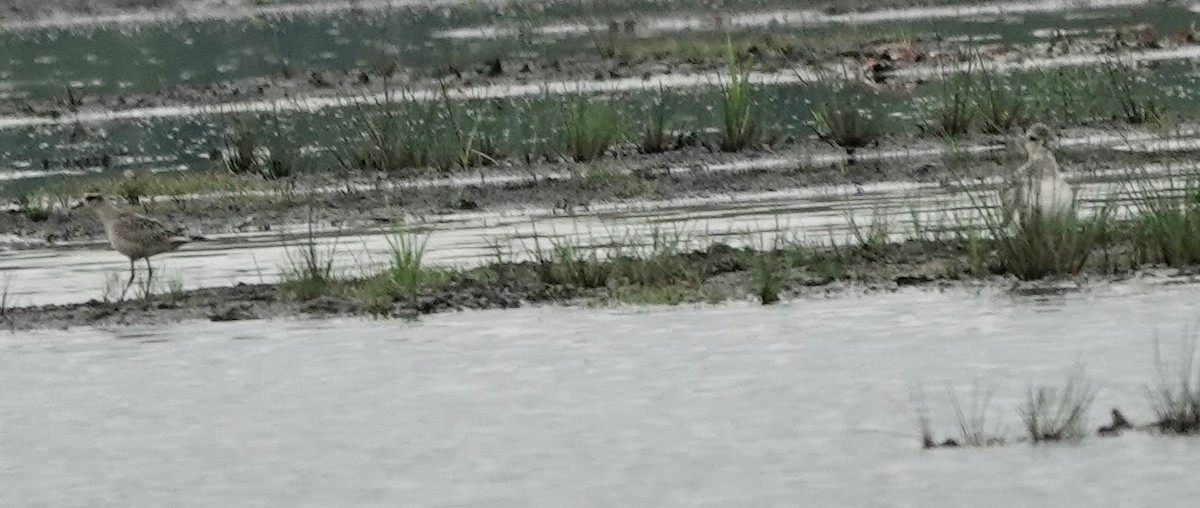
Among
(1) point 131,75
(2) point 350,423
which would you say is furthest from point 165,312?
(1) point 131,75

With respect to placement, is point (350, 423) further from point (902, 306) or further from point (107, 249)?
point (107, 249)

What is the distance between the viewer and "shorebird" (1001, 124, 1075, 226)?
1362 cm

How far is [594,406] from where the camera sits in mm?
11141

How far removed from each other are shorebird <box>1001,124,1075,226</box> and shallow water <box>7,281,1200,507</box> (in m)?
0.46

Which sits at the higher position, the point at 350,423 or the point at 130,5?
the point at 130,5

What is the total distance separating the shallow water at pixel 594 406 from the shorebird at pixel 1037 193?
455 millimetres

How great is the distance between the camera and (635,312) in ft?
45.5

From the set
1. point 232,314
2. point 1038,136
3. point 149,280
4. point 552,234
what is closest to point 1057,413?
point 1038,136

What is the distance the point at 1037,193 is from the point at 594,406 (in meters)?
3.28

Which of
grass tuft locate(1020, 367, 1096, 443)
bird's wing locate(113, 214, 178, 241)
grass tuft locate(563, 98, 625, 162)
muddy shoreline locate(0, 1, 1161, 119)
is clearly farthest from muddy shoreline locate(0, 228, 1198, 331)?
muddy shoreline locate(0, 1, 1161, 119)

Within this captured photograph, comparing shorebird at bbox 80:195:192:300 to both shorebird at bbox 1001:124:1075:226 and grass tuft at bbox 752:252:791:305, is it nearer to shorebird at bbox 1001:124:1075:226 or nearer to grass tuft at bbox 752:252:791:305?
grass tuft at bbox 752:252:791:305

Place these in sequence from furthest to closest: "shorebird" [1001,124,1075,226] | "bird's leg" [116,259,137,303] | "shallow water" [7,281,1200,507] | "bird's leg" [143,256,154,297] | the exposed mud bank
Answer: "bird's leg" [143,256,154,297]
"bird's leg" [116,259,137,303]
the exposed mud bank
"shorebird" [1001,124,1075,226]
"shallow water" [7,281,1200,507]

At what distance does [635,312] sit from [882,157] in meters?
8.19

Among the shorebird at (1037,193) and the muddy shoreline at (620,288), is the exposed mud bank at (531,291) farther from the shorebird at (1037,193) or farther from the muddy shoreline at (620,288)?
the shorebird at (1037,193)
